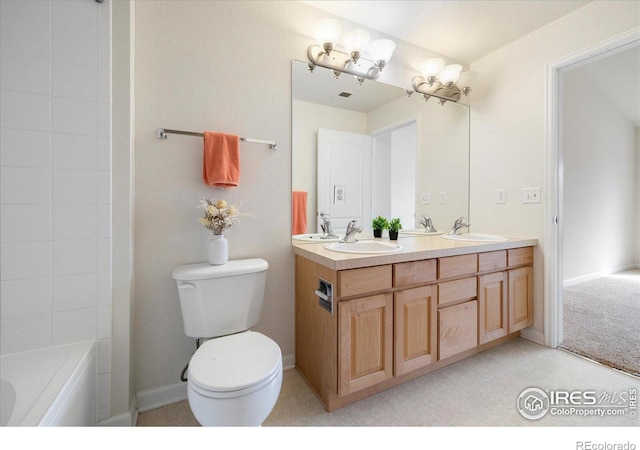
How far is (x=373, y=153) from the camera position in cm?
203

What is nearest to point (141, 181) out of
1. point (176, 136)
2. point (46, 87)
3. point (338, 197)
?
point (176, 136)

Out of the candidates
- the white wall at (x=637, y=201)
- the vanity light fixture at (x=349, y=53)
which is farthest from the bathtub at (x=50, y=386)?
the white wall at (x=637, y=201)

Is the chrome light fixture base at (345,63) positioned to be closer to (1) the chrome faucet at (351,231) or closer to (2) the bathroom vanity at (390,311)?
(1) the chrome faucet at (351,231)

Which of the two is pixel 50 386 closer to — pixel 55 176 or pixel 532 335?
pixel 55 176

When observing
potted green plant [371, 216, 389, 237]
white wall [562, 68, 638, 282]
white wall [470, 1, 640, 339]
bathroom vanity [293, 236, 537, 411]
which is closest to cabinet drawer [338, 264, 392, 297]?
bathroom vanity [293, 236, 537, 411]

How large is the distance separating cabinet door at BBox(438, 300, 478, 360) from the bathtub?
1638 millimetres

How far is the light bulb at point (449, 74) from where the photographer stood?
222cm

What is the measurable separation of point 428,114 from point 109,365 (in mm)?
2624

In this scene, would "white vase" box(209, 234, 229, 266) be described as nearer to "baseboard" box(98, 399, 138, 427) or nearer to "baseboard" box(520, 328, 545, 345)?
"baseboard" box(98, 399, 138, 427)

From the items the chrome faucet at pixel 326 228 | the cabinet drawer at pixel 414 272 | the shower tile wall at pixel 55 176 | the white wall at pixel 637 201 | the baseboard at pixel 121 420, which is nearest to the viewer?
the shower tile wall at pixel 55 176

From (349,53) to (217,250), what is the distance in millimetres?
1521

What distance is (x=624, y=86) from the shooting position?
134 inches

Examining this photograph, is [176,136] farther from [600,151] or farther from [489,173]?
[600,151]

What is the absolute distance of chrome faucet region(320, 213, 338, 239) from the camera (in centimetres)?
184
